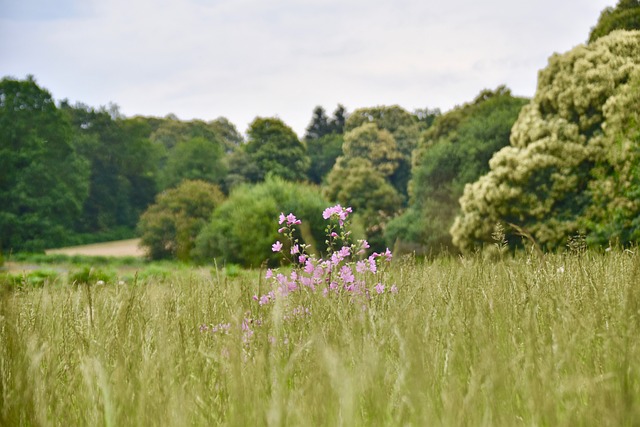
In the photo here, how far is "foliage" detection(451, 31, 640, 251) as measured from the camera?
48.7 ft

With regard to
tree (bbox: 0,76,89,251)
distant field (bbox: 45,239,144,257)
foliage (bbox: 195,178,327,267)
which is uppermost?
tree (bbox: 0,76,89,251)

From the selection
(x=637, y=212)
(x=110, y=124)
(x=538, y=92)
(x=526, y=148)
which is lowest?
(x=637, y=212)

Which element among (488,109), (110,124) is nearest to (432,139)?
(488,109)

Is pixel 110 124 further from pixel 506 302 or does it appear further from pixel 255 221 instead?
pixel 506 302

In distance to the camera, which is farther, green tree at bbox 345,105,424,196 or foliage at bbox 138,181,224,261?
green tree at bbox 345,105,424,196

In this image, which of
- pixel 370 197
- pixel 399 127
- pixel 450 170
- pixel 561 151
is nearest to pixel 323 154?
pixel 399 127

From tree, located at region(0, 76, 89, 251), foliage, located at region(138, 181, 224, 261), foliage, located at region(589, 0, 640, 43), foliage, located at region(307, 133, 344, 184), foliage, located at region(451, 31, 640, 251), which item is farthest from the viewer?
foliage, located at region(307, 133, 344, 184)

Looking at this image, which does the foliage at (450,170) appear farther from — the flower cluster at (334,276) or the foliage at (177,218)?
the flower cluster at (334,276)

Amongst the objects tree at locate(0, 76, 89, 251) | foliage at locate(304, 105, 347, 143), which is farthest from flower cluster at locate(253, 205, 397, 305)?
foliage at locate(304, 105, 347, 143)

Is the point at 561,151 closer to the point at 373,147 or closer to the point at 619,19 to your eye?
the point at 619,19

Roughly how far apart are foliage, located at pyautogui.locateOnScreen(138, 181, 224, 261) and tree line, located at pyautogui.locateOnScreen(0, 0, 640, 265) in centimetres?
7

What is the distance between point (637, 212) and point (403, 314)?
40.0 ft

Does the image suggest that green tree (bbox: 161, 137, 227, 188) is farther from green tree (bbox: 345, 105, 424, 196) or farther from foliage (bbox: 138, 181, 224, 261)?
foliage (bbox: 138, 181, 224, 261)

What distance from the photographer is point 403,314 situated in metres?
2.67
